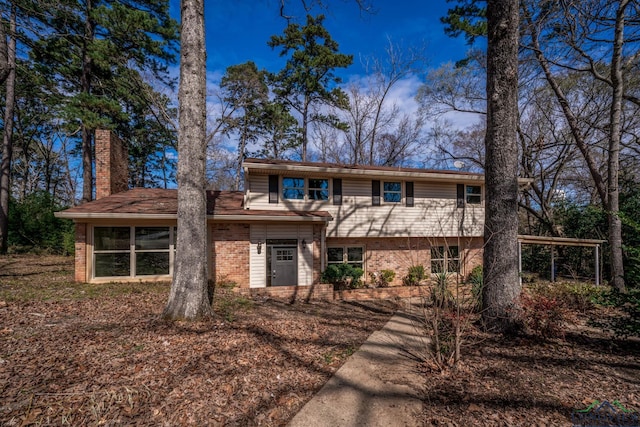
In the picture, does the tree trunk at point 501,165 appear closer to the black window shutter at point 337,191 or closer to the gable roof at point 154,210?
the gable roof at point 154,210

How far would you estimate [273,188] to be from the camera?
409 inches

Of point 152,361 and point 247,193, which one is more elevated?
point 247,193

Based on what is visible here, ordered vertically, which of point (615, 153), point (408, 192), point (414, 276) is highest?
point (615, 153)

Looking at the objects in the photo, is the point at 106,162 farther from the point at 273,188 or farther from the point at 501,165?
the point at 501,165

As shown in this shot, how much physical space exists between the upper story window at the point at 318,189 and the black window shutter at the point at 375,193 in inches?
76.4

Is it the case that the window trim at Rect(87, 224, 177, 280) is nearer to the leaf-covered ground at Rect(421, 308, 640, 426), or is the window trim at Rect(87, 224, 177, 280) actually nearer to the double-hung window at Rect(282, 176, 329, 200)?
the double-hung window at Rect(282, 176, 329, 200)

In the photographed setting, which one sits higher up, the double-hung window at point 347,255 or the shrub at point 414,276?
the double-hung window at point 347,255

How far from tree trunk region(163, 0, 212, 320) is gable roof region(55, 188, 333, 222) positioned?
359 cm

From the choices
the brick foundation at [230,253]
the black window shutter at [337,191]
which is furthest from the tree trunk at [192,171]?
the black window shutter at [337,191]

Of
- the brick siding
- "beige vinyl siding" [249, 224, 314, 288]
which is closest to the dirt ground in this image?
"beige vinyl siding" [249, 224, 314, 288]

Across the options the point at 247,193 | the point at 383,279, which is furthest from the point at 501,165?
the point at 247,193

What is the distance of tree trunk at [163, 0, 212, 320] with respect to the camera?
16.7 feet

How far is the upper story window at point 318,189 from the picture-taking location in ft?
35.7

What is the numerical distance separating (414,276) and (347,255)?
9.56ft
